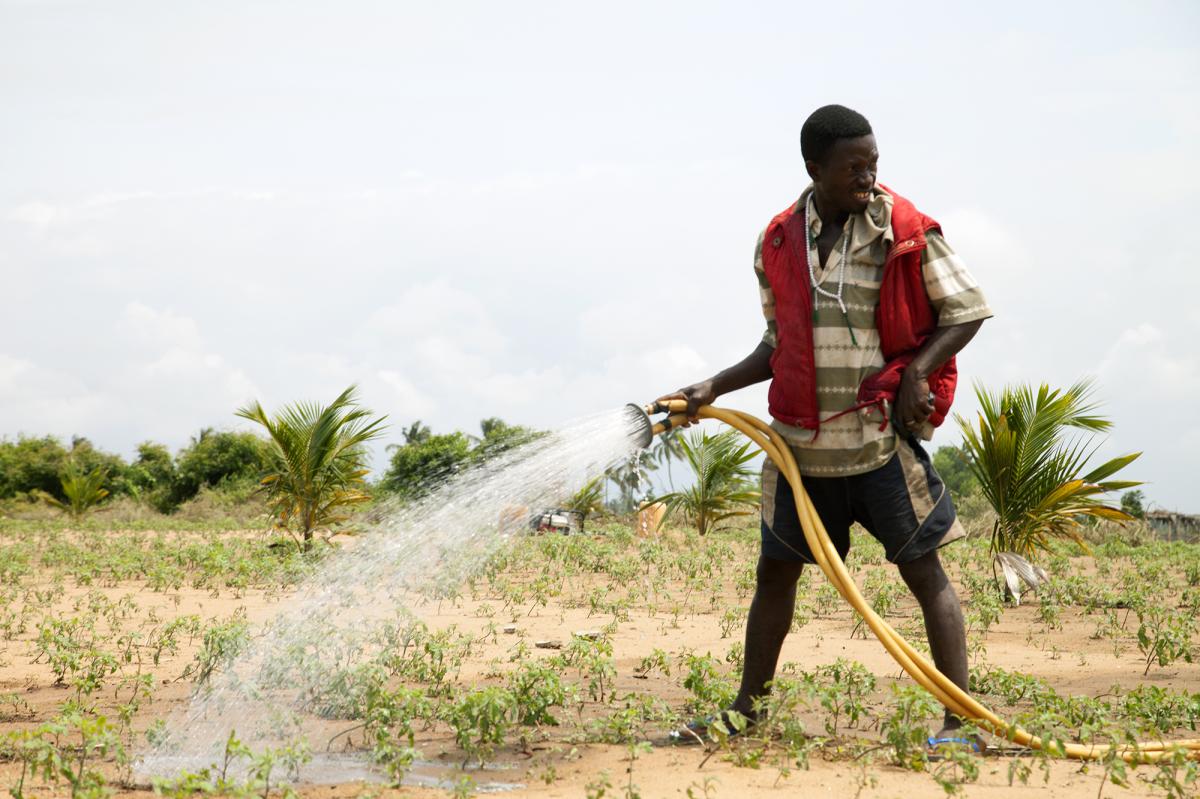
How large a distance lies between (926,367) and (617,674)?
2235mm

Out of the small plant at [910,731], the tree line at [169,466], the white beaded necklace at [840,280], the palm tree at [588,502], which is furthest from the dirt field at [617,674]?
the tree line at [169,466]

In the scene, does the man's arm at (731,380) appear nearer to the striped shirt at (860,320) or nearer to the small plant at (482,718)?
the striped shirt at (860,320)

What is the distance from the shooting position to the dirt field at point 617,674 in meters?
3.37

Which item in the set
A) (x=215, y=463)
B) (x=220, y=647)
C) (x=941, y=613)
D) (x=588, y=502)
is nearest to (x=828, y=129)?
(x=941, y=613)

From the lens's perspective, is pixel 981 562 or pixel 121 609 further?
pixel 981 562

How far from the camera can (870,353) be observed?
12.1 ft

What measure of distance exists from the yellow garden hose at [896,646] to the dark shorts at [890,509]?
9 centimetres

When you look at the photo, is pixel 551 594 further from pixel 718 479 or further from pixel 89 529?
pixel 89 529

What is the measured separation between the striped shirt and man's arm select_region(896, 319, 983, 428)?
0.04 metres

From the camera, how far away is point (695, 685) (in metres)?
4.11

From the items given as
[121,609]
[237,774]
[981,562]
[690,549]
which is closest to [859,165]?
[237,774]

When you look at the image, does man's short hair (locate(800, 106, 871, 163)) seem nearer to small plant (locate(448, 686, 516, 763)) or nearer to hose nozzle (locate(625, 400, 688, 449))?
hose nozzle (locate(625, 400, 688, 449))

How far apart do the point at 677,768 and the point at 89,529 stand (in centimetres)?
1644

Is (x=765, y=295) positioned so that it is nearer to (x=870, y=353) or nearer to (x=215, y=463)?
(x=870, y=353)
